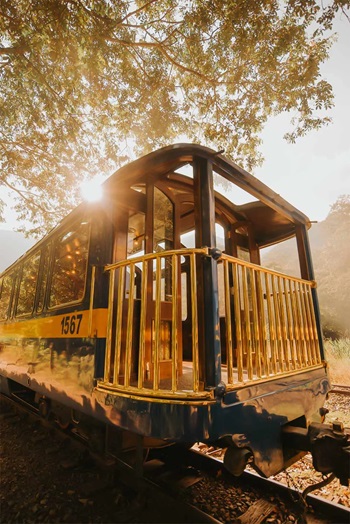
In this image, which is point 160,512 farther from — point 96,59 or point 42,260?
point 96,59

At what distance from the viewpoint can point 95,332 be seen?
2629mm

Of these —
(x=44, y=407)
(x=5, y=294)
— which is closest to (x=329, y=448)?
(x=44, y=407)

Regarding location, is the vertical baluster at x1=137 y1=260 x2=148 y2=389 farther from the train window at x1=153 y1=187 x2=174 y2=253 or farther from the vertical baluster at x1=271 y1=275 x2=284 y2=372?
the train window at x1=153 y1=187 x2=174 y2=253

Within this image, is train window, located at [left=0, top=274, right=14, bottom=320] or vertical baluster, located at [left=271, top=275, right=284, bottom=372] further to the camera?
train window, located at [left=0, top=274, right=14, bottom=320]

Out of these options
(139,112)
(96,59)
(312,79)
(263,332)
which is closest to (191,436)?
(263,332)

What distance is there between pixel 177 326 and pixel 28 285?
3590mm

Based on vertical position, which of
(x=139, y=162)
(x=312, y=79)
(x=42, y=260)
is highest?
(x=312, y=79)

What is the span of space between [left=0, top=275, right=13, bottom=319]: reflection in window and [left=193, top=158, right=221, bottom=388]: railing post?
17.3ft

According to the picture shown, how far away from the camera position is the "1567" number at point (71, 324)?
2.96 m

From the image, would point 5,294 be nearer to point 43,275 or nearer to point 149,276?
point 43,275

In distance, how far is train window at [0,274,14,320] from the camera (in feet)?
19.8

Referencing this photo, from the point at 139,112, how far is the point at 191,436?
26.2ft

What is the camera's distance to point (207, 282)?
85.0 inches

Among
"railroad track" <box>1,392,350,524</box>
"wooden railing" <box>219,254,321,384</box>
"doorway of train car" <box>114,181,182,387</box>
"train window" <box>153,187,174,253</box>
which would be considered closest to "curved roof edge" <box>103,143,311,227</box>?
"doorway of train car" <box>114,181,182,387</box>
